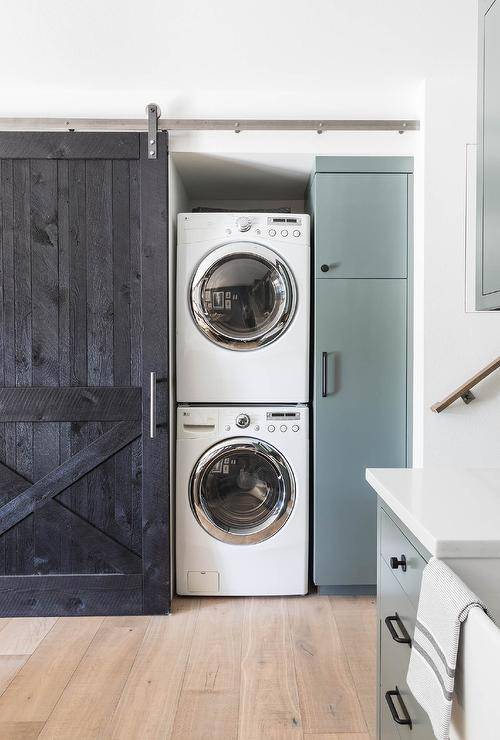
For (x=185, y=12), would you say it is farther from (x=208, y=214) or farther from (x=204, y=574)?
(x=204, y=574)

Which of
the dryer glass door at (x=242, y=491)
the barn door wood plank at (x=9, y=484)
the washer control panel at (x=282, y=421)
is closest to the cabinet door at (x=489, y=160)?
the washer control panel at (x=282, y=421)

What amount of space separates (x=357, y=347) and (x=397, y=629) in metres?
1.45

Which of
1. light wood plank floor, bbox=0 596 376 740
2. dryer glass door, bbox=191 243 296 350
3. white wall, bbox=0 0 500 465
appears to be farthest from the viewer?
dryer glass door, bbox=191 243 296 350

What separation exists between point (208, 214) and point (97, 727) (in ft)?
6.62

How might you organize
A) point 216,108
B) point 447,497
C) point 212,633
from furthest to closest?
point 216,108 < point 212,633 < point 447,497

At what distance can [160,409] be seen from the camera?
2.40 metres

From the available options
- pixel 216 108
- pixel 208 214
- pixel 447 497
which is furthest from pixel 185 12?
pixel 447 497

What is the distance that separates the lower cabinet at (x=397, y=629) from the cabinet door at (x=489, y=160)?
606 mm

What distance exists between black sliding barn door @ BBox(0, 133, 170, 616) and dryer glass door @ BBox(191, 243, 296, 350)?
0.68 ft

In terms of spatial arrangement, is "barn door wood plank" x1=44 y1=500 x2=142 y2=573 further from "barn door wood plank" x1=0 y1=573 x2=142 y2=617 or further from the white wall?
the white wall

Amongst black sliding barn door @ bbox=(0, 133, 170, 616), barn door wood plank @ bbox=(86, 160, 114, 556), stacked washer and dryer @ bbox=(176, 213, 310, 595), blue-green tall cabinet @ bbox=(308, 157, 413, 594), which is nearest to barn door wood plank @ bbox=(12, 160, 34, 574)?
black sliding barn door @ bbox=(0, 133, 170, 616)

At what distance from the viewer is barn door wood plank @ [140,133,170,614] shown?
238 cm

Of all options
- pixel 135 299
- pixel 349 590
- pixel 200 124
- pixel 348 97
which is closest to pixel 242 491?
pixel 349 590

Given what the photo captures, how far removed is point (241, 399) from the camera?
253 cm
